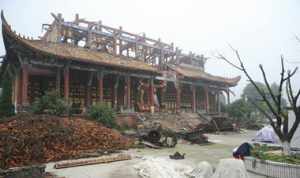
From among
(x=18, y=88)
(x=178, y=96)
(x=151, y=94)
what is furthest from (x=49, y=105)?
(x=178, y=96)

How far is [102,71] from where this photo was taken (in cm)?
1617

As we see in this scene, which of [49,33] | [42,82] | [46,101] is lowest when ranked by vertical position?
[46,101]

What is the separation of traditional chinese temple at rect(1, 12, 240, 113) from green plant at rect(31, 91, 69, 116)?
124 centimetres

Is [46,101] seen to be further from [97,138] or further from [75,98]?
[75,98]

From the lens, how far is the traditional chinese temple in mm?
13945

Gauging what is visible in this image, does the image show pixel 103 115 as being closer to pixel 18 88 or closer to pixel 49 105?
pixel 49 105

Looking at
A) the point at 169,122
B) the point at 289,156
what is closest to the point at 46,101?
the point at 169,122

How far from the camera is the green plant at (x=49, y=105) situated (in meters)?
11.7

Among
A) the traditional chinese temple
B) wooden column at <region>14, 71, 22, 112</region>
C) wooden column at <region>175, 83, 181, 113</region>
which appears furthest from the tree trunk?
wooden column at <region>175, 83, 181, 113</region>

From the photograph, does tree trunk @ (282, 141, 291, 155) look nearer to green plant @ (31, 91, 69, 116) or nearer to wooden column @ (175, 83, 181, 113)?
green plant @ (31, 91, 69, 116)

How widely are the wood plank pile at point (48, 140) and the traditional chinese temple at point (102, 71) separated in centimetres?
359

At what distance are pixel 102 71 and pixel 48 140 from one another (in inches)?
312

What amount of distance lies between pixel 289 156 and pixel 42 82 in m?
13.9

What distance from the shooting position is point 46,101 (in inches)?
463
